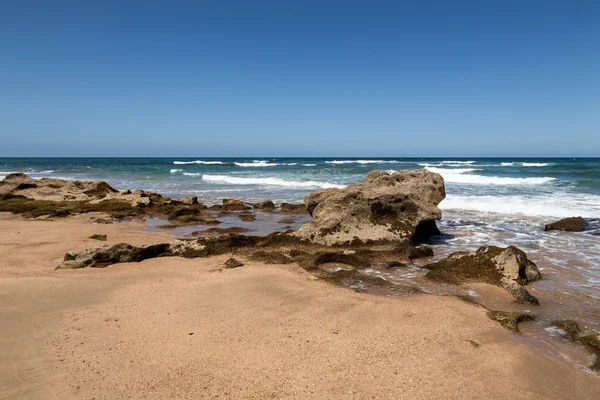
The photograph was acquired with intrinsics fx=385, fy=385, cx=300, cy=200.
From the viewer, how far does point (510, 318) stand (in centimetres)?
467

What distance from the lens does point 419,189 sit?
369 inches

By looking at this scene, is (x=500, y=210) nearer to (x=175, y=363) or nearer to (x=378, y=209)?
(x=378, y=209)

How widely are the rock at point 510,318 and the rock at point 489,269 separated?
0.96 m

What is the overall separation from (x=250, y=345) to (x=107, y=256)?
13.9 feet

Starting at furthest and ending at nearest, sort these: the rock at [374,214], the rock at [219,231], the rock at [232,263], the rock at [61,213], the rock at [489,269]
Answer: the rock at [61,213]
the rock at [219,231]
the rock at [374,214]
the rock at [232,263]
the rock at [489,269]

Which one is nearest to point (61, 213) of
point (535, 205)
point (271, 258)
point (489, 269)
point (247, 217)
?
point (247, 217)

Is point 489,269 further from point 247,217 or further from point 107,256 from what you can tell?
point 247,217

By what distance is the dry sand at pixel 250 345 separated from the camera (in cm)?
332

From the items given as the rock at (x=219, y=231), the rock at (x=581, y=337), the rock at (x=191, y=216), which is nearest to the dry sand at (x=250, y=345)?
the rock at (x=581, y=337)

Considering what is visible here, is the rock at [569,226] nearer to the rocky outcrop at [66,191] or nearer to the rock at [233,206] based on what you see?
the rock at [233,206]

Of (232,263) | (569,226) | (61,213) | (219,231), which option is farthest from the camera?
(61,213)

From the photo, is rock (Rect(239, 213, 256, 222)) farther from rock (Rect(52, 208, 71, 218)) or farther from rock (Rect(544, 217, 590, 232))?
rock (Rect(544, 217, 590, 232))

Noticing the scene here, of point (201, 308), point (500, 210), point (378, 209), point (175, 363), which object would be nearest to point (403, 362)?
point (175, 363)

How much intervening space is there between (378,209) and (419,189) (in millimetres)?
1281
